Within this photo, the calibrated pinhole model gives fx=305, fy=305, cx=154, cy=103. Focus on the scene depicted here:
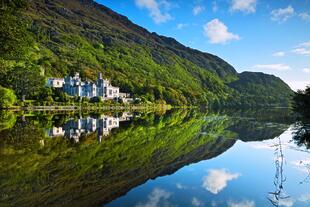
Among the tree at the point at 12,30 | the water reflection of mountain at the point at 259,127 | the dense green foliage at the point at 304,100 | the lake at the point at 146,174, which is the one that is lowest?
the lake at the point at 146,174

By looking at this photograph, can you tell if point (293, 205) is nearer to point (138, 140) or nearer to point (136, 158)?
point (136, 158)

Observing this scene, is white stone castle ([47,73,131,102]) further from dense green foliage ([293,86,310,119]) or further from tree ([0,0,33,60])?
tree ([0,0,33,60])

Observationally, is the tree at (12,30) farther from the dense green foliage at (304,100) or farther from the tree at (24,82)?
the tree at (24,82)

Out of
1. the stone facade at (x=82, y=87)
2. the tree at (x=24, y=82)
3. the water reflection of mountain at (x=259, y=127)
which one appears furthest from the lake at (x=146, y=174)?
the stone facade at (x=82, y=87)

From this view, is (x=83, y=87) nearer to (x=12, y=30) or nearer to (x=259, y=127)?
(x=259, y=127)

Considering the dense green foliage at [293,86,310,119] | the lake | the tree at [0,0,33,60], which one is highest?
the tree at [0,0,33,60]

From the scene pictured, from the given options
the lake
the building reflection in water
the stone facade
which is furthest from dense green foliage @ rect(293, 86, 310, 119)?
the stone facade

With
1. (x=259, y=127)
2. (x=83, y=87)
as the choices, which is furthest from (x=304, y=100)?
(x=83, y=87)

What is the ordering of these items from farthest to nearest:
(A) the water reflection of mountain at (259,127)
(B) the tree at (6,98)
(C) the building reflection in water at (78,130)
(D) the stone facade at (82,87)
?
1. (D) the stone facade at (82,87)
2. (B) the tree at (6,98)
3. (A) the water reflection of mountain at (259,127)
4. (C) the building reflection in water at (78,130)

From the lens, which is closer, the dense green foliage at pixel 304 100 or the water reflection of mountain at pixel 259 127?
the water reflection of mountain at pixel 259 127

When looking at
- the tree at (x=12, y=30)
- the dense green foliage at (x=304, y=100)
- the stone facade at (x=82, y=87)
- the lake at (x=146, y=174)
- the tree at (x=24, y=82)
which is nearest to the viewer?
the lake at (x=146, y=174)

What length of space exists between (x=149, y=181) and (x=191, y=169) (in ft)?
14.1

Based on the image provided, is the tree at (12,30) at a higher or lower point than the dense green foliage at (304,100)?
higher

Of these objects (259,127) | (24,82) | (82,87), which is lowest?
(259,127)
